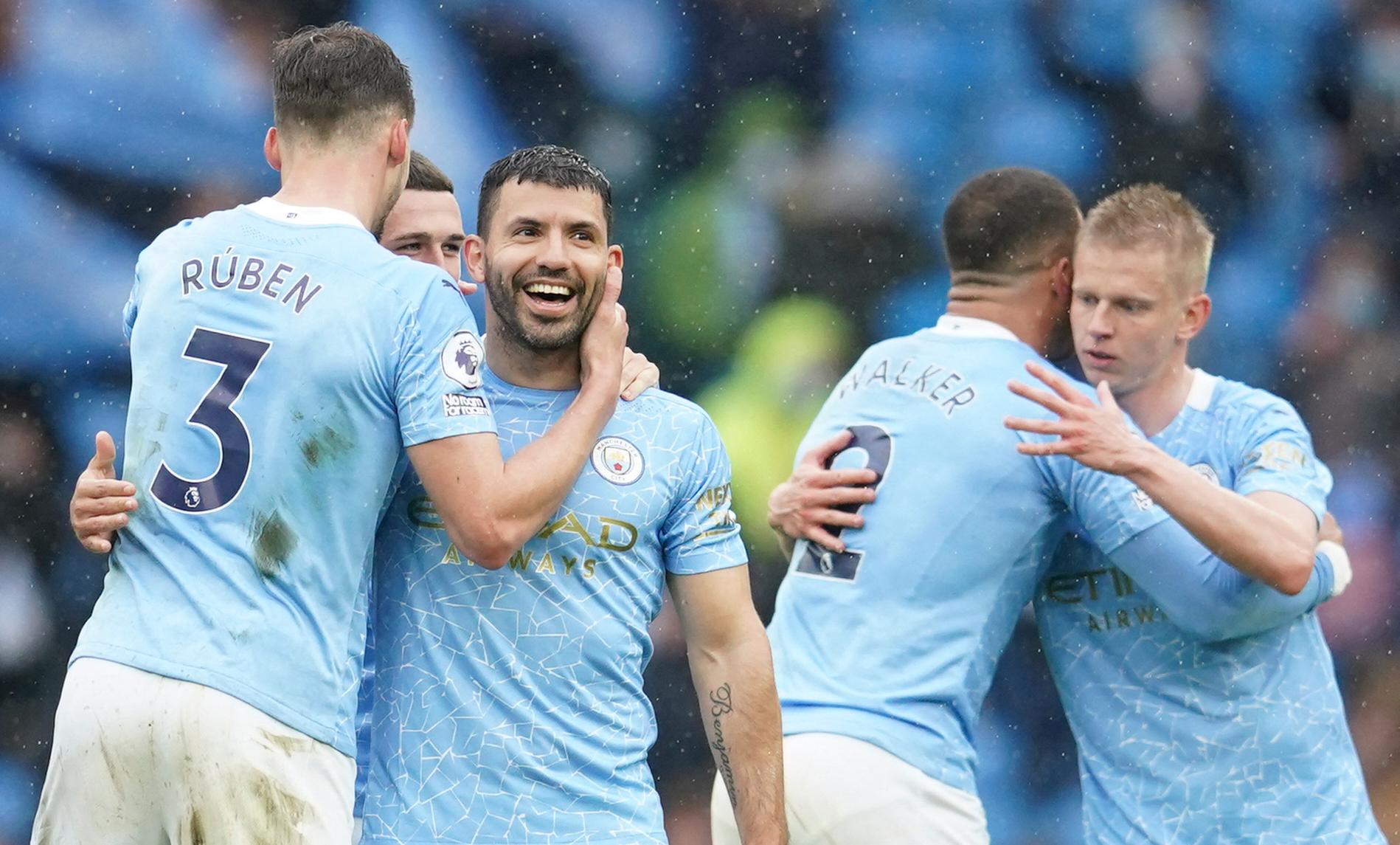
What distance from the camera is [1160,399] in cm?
414

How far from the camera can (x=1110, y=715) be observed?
400cm

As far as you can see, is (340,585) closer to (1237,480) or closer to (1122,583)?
(1122,583)

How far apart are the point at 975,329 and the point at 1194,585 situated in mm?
848

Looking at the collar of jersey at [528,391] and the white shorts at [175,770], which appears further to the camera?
the collar of jersey at [528,391]

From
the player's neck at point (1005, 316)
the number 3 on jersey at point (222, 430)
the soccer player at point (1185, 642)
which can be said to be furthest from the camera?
the player's neck at point (1005, 316)

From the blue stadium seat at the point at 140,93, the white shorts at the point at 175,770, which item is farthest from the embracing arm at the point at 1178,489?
the blue stadium seat at the point at 140,93

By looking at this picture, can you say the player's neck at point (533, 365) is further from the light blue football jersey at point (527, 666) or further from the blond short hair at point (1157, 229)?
the blond short hair at point (1157, 229)

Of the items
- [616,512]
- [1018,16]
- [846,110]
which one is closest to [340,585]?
[616,512]

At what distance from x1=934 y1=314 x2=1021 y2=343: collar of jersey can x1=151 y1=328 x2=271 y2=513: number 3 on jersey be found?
184 centimetres

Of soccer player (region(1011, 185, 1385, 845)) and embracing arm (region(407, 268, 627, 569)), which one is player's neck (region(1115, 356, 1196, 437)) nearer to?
soccer player (region(1011, 185, 1385, 845))

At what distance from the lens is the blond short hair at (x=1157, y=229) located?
4.14m

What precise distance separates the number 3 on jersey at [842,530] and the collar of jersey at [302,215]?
4.74 feet

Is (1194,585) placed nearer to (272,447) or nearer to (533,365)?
(533,365)

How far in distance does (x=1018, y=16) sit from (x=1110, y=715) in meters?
3.70
